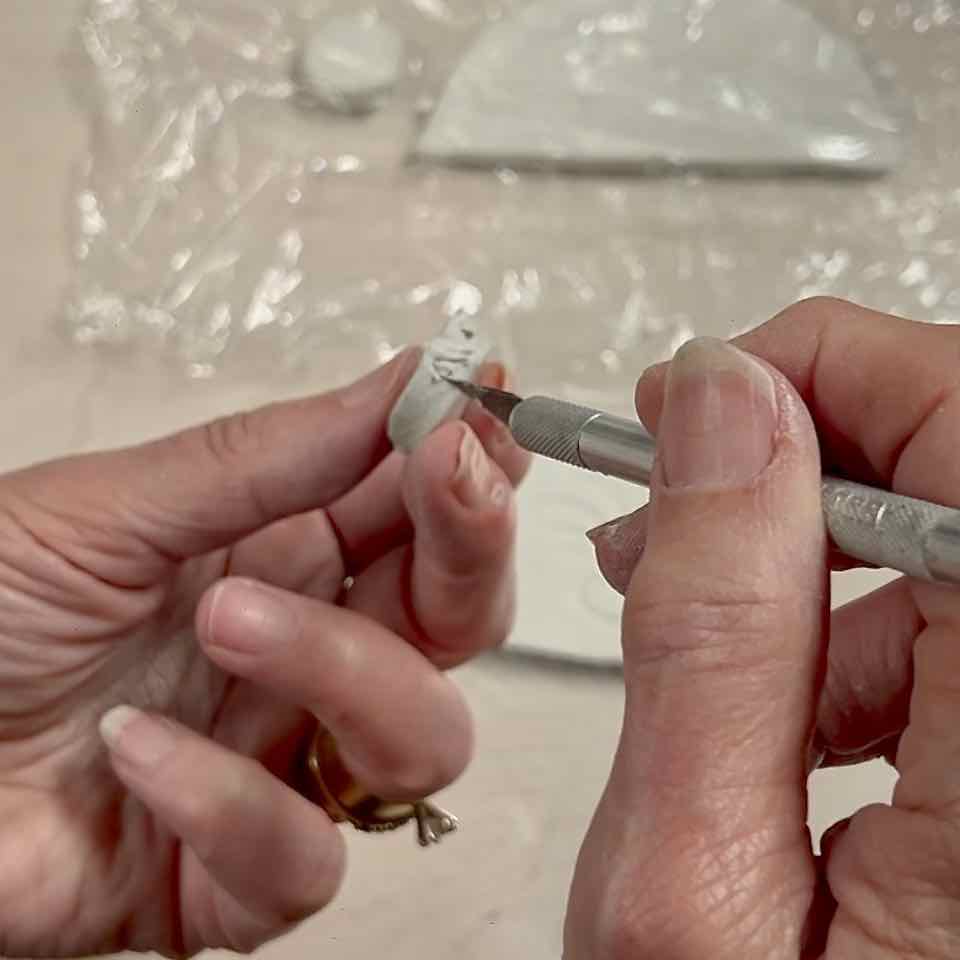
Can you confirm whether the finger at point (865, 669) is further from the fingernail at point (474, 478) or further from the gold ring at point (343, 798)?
the gold ring at point (343, 798)

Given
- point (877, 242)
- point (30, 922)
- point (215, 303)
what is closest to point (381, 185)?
point (215, 303)

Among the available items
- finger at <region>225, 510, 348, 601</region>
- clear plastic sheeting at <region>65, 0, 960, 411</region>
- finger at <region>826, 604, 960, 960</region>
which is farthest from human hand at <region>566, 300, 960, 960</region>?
clear plastic sheeting at <region>65, 0, 960, 411</region>

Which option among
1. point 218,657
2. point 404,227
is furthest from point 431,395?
Answer: point 404,227

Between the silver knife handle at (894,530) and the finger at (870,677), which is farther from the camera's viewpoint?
the finger at (870,677)

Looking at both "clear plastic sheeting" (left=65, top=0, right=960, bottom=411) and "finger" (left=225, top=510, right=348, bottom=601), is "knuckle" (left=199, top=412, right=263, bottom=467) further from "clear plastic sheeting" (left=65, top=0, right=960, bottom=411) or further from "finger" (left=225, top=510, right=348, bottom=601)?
"clear plastic sheeting" (left=65, top=0, right=960, bottom=411)

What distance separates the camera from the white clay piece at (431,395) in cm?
44

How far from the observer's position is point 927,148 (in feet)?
2.63

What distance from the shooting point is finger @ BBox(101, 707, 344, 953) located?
0.45 metres

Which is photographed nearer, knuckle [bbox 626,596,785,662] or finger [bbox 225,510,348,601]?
knuckle [bbox 626,596,785,662]

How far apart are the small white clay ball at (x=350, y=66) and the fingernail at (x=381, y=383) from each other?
410 mm

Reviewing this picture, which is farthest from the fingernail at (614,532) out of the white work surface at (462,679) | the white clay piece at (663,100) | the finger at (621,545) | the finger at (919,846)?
the white clay piece at (663,100)

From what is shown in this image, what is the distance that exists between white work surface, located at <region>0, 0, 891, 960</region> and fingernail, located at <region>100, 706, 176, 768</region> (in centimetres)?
15

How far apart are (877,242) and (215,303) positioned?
455mm

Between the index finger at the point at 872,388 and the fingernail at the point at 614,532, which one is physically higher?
the index finger at the point at 872,388
